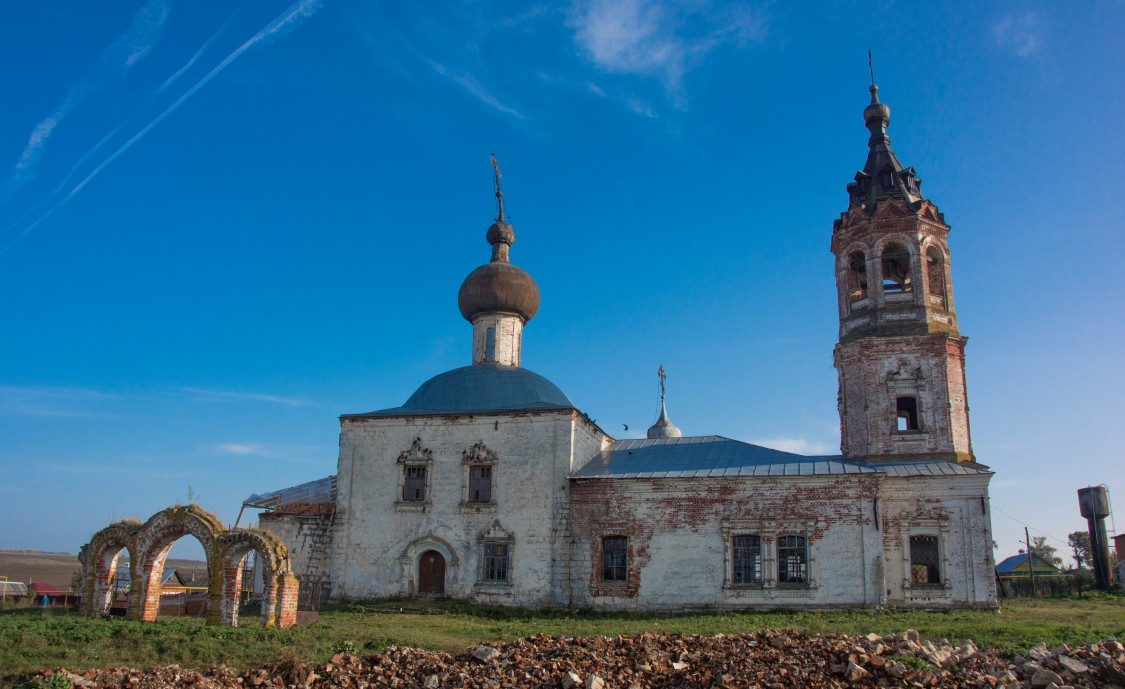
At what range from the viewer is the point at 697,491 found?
2141 centimetres

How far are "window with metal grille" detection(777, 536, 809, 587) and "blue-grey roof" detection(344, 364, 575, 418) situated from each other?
6.67m

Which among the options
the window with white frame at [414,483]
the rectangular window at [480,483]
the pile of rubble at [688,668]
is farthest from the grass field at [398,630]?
the window with white frame at [414,483]

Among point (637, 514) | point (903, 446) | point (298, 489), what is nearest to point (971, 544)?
point (903, 446)

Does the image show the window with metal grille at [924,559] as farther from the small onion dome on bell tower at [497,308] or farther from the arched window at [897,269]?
the small onion dome on bell tower at [497,308]

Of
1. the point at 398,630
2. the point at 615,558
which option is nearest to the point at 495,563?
the point at 615,558

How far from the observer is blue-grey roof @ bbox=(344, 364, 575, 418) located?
23.9 meters

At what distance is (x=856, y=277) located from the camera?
24.5 meters

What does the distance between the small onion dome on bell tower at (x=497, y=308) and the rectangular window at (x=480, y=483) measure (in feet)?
15.6

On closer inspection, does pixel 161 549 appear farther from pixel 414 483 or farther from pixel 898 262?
pixel 898 262

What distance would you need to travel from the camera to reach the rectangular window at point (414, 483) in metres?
23.2

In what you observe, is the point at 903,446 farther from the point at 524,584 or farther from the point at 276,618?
the point at 276,618

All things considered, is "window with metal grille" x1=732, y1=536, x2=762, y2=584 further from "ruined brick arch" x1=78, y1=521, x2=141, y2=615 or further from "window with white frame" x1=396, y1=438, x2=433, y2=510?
"ruined brick arch" x1=78, y1=521, x2=141, y2=615

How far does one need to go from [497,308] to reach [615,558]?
30.3ft

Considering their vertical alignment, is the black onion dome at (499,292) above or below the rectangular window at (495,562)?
above
